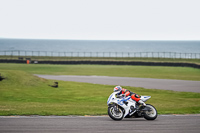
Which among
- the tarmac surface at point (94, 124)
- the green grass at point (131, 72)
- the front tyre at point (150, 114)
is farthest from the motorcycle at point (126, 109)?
the green grass at point (131, 72)

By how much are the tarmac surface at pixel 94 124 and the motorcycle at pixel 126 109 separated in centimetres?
25

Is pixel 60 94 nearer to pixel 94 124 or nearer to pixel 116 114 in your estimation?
pixel 116 114

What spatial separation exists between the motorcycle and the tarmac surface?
248 millimetres

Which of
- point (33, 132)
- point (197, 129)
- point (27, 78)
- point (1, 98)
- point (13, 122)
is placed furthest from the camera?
point (27, 78)

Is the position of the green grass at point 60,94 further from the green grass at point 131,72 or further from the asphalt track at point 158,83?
the green grass at point 131,72

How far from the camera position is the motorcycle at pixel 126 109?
45.2 feet

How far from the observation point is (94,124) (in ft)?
42.3

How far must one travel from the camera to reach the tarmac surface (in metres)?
11.6

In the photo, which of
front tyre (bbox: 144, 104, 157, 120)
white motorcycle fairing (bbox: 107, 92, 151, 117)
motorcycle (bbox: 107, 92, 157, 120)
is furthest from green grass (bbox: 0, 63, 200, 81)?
white motorcycle fairing (bbox: 107, 92, 151, 117)

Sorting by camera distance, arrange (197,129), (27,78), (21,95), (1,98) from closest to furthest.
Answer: (197,129), (1,98), (21,95), (27,78)

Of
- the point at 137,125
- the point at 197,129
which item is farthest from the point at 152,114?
the point at 197,129

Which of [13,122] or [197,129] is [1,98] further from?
[197,129]

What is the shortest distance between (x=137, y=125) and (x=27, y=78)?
67.8 feet

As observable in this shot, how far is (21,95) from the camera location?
84.5ft
